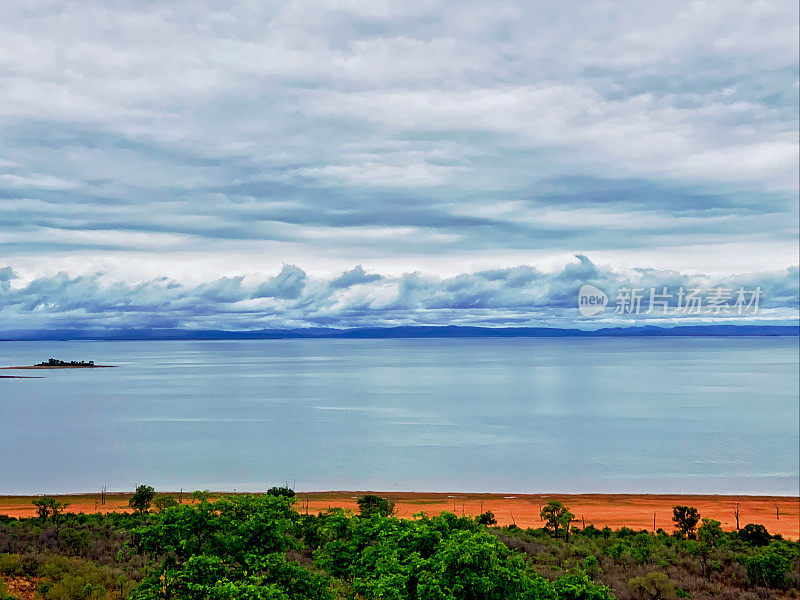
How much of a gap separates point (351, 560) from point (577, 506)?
3662 cm

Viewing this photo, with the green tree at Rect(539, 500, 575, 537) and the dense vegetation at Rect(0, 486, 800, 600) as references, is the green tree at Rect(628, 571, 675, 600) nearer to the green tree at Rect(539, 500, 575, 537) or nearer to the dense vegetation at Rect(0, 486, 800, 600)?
the dense vegetation at Rect(0, 486, 800, 600)

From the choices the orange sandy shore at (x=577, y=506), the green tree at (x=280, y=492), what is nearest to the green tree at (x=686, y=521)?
the orange sandy shore at (x=577, y=506)

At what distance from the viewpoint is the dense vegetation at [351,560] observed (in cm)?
1267

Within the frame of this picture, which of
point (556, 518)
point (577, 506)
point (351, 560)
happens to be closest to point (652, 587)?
point (351, 560)

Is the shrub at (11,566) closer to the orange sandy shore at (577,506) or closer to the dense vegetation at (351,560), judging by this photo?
the dense vegetation at (351,560)

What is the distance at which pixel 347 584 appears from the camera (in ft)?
67.0

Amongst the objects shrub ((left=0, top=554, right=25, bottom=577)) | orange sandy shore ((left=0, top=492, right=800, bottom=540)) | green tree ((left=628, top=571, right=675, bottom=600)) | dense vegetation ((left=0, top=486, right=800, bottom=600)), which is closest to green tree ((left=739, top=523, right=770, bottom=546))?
dense vegetation ((left=0, top=486, right=800, bottom=600))

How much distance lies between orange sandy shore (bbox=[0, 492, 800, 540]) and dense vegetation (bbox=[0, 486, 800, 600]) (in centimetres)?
971

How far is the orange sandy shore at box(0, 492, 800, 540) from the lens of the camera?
42.2 m

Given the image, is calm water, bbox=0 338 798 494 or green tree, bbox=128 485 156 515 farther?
calm water, bbox=0 338 798 494

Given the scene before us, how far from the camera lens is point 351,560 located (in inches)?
629

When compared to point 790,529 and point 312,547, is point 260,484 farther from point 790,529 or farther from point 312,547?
point 790,529

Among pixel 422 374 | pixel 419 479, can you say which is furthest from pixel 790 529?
pixel 422 374

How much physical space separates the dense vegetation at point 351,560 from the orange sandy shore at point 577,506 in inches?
382
